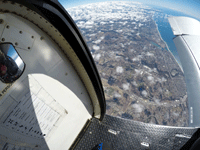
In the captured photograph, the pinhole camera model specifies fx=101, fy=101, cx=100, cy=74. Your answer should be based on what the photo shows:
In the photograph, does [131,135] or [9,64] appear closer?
[9,64]

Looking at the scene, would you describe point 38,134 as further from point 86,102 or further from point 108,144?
point 108,144

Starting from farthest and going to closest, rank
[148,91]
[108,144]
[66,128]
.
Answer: [148,91]
[108,144]
[66,128]

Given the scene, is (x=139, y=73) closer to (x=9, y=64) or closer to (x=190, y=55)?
(x=190, y=55)

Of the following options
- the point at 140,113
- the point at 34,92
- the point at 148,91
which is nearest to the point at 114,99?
the point at 140,113

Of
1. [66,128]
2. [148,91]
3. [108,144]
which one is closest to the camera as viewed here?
[66,128]

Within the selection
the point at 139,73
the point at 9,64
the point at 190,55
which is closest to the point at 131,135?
the point at 9,64

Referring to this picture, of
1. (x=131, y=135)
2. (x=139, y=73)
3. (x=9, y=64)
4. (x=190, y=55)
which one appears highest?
(x=139, y=73)

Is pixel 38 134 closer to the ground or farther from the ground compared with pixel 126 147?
closer to the ground

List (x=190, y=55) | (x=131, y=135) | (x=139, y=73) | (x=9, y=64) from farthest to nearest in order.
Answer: (x=139, y=73)
(x=190, y=55)
(x=131, y=135)
(x=9, y=64)
